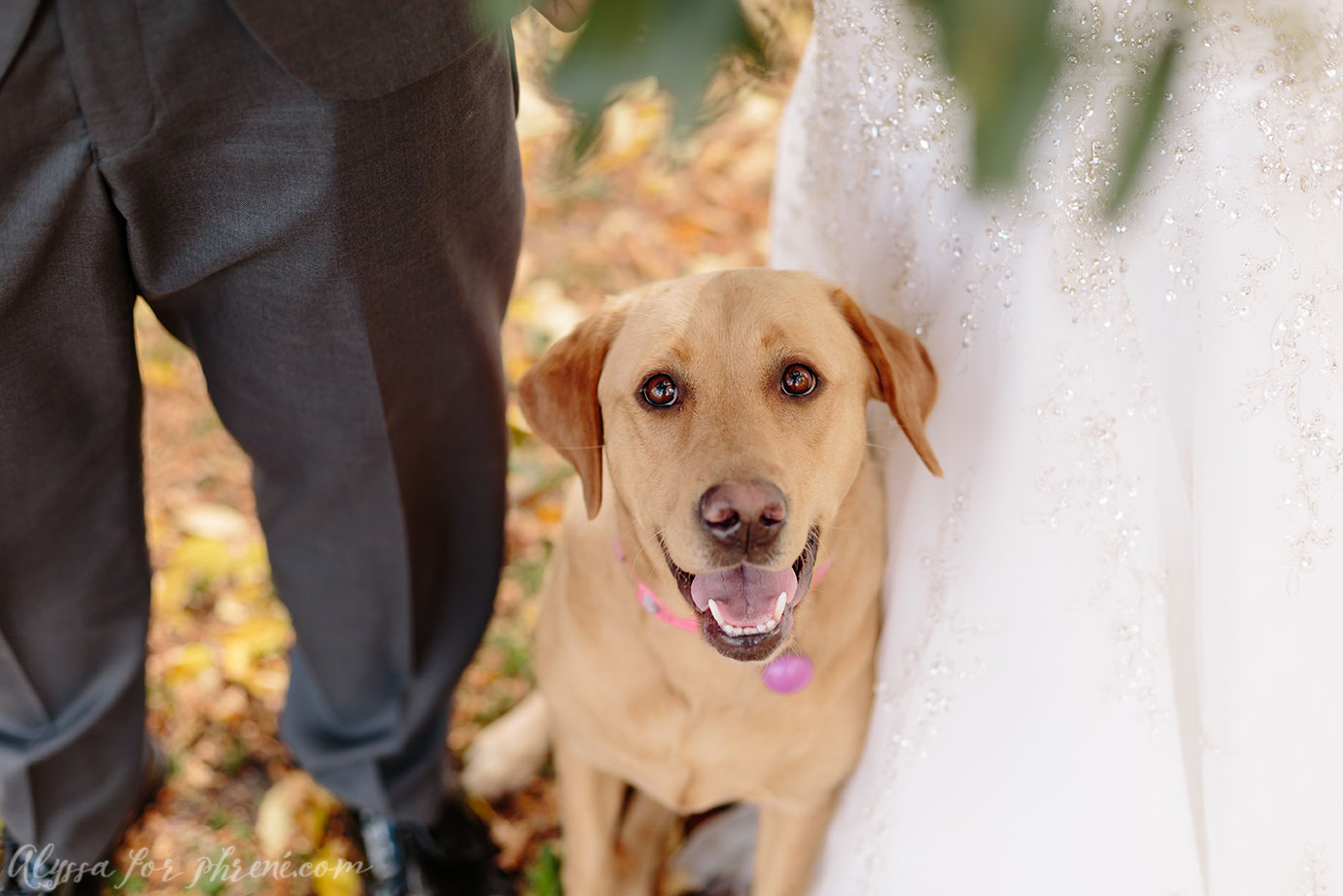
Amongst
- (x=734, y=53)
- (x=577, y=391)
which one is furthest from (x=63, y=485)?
(x=734, y=53)

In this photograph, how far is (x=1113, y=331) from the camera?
1418 mm

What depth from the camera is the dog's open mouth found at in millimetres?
1555

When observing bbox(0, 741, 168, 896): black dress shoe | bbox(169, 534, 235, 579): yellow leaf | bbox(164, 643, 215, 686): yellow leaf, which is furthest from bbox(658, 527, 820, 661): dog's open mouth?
bbox(169, 534, 235, 579): yellow leaf

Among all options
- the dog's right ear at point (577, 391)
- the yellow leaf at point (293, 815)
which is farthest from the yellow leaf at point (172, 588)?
the dog's right ear at point (577, 391)

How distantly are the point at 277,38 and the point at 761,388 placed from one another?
81 cm

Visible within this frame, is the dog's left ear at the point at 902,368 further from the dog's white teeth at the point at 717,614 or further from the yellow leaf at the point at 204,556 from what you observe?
the yellow leaf at the point at 204,556

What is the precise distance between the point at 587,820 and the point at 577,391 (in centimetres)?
96

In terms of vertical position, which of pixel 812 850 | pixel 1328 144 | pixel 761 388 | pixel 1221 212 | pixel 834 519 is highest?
pixel 1328 144

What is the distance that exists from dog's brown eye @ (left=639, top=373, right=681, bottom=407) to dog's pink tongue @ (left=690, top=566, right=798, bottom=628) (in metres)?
0.28

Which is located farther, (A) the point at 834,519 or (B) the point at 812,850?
(B) the point at 812,850

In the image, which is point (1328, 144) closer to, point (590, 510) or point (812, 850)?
point (590, 510)

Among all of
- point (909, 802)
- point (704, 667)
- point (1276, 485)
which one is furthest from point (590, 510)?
point (1276, 485)

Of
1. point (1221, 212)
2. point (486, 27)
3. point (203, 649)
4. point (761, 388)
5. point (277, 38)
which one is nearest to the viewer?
point (486, 27)

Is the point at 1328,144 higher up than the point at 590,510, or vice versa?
the point at 1328,144
